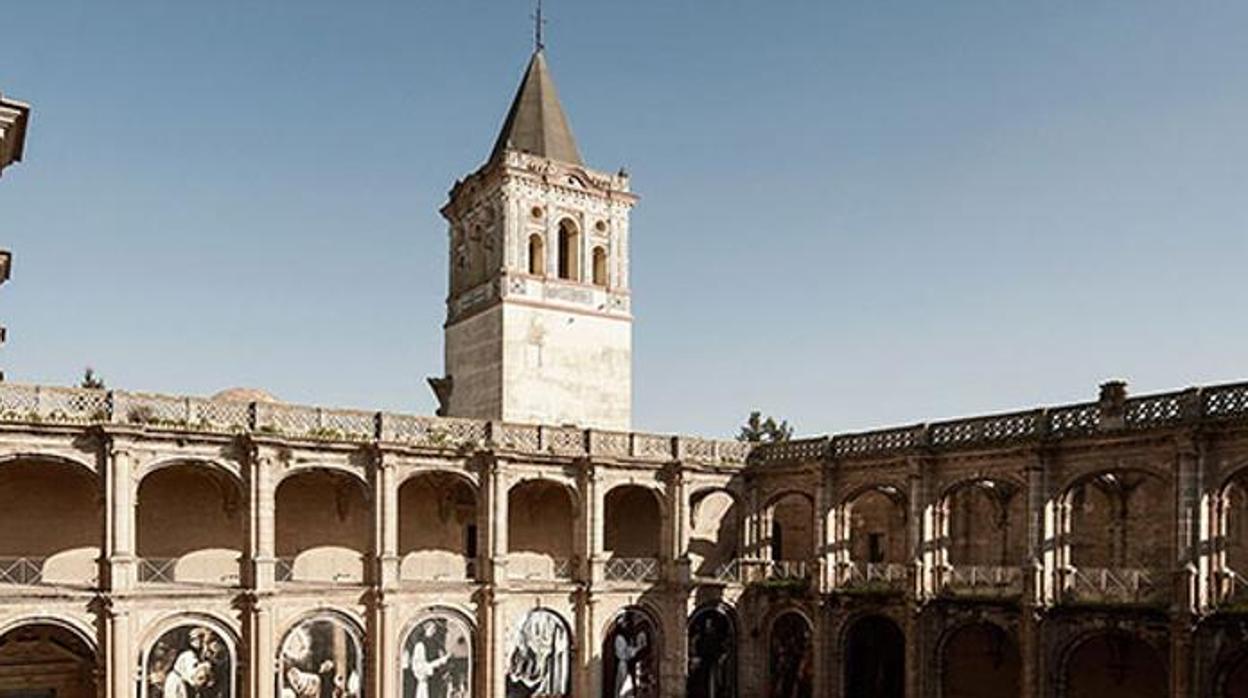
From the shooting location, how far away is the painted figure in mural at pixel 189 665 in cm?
2644

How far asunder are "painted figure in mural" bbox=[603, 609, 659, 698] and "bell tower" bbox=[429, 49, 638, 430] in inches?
318

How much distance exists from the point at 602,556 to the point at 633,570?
2.49 meters

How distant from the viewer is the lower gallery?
2573 centimetres

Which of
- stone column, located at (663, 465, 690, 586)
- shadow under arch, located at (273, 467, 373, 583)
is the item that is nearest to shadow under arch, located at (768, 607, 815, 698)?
stone column, located at (663, 465, 690, 586)

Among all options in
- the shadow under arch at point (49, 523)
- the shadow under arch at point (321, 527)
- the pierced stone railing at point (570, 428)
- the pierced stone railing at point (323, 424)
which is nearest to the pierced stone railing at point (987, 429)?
the pierced stone railing at point (570, 428)

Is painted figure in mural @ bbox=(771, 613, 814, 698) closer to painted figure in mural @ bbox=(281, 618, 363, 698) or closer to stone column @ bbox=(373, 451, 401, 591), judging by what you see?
stone column @ bbox=(373, 451, 401, 591)

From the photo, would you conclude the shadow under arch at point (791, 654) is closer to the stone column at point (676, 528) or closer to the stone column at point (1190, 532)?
the stone column at point (676, 528)

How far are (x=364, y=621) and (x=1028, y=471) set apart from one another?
Result: 1901cm

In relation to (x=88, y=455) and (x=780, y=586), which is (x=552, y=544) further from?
(x=88, y=455)

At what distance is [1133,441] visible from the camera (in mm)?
26359

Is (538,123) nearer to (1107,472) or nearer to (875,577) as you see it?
(875,577)

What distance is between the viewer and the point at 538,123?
130 feet

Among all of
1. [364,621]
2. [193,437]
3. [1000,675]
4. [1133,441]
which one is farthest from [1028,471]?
[193,437]

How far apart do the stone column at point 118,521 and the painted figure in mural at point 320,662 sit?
4.65 metres
